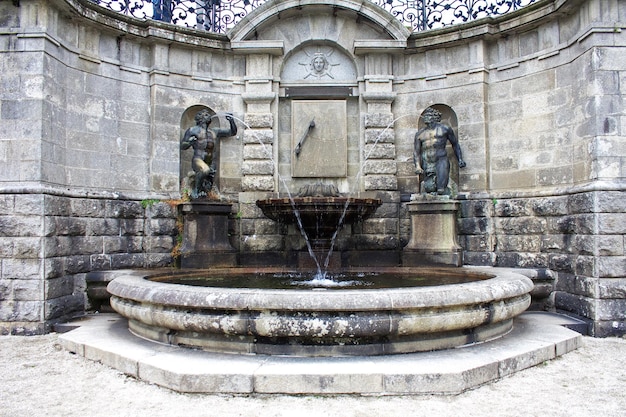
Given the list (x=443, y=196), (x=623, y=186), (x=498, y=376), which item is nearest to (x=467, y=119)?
(x=443, y=196)

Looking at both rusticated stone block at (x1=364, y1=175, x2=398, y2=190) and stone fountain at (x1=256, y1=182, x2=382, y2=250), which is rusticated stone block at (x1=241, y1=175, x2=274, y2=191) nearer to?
stone fountain at (x1=256, y1=182, x2=382, y2=250)

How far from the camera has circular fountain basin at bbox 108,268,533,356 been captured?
4.63m

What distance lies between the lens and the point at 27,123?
7.32 metres

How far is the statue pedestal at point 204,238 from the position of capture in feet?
29.1

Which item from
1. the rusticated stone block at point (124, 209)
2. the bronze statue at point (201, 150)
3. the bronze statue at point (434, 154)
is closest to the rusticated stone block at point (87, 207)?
the rusticated stone block at point (124, 209)

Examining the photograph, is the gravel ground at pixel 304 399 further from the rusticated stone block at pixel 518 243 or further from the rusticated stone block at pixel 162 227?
the rusticated stone block at pixel 162 227

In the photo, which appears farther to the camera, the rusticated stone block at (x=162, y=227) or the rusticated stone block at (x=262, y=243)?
the rusticated stone block at (x=262, y=243)

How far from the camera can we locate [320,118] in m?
10.3

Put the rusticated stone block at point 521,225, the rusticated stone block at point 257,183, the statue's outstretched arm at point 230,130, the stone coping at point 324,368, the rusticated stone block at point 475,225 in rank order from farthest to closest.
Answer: the rusticated stone block at point 257,183 → the statue's outstretched arm at point 230,130 → the rusticated stone block at point 475,225 → the rusticated stone block at point 521,225 → the stone coping at point 324,368

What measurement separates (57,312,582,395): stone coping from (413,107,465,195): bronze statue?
4.32 meters

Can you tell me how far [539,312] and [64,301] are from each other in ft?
22.9

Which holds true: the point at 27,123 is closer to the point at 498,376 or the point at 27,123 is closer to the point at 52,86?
the point at 52,86

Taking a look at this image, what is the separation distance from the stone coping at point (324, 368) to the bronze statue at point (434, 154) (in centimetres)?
432

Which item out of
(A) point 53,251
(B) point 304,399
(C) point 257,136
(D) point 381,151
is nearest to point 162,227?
(A) point 53,251
